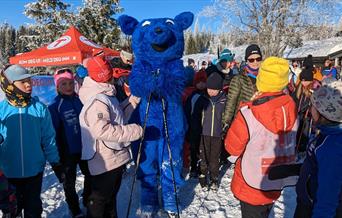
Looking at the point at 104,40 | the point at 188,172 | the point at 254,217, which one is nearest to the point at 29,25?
the point at 104,40

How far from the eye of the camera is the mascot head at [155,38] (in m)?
3.33

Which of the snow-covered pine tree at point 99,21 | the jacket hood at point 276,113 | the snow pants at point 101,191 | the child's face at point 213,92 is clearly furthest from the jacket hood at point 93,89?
the snow-covered pine tree at point 99,21

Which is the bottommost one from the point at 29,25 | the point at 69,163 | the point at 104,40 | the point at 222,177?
the point at 222,177

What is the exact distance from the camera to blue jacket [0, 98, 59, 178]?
254cm

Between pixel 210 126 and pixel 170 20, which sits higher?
pixel 170 20

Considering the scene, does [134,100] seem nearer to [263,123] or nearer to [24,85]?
[24,85]

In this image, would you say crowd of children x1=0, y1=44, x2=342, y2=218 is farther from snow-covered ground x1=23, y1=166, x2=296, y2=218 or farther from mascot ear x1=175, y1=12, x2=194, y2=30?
mascot ear x1=175, y1=12, x2=194, y2=30

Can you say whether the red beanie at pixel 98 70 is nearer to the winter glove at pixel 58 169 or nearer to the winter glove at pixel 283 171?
the winter glove at pixel 58 169

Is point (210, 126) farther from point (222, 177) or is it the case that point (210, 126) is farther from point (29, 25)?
point (29, 25)

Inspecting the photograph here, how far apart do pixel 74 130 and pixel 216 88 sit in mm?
2030

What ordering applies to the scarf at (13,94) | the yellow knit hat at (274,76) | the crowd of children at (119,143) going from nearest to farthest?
the crowd of children at (119,143) < the yellow knit hat at (274,76) < the scarf at (13,94)

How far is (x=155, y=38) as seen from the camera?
3291mm

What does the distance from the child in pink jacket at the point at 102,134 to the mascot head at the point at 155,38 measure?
2.33ft

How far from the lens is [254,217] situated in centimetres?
246
